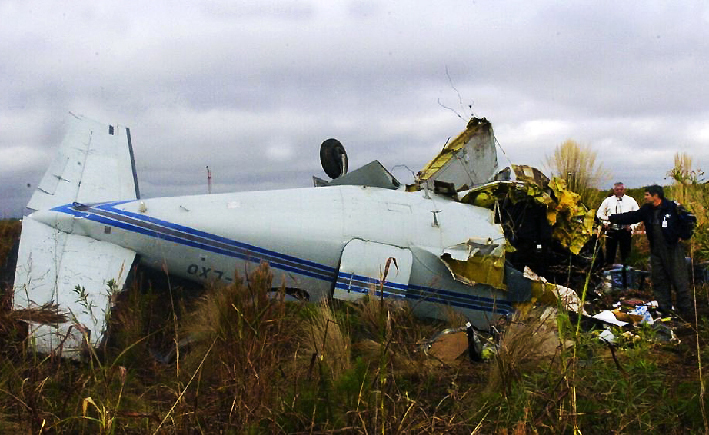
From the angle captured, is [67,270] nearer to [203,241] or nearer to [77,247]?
[77,247]

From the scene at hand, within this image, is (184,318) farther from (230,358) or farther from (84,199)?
(230,358)

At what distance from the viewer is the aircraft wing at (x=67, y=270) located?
18.5ft

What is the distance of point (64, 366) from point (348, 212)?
364cm

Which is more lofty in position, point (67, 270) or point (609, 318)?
point (67, 270)

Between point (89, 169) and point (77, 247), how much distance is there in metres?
1.41

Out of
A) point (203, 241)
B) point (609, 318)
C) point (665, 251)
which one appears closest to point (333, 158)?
point (203, 241)

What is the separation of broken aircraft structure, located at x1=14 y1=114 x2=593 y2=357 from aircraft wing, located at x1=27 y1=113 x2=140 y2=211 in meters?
0.01

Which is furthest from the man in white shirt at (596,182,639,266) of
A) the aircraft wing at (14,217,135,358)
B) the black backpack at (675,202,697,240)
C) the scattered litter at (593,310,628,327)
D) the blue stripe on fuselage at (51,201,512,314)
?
the aircraft wing at (14,217,135,358)

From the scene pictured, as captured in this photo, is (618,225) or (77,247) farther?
(618,225)

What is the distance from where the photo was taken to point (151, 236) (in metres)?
6.60

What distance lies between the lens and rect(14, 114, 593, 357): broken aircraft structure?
21.0ft

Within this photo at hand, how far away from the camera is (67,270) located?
19.9 feet

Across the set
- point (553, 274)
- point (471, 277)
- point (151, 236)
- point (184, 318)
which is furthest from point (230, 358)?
point (553, 274)

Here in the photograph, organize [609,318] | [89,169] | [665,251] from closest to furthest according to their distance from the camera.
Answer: [609,318] → [89,169] → [665,251]
